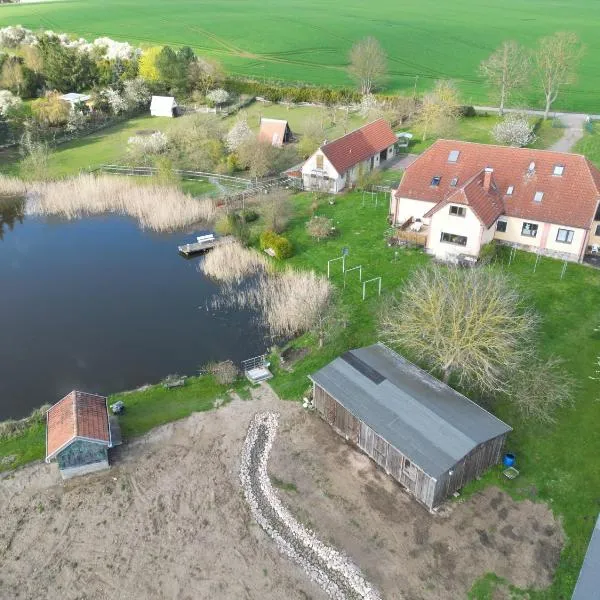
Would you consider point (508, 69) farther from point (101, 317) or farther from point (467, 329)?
point (101, 317)

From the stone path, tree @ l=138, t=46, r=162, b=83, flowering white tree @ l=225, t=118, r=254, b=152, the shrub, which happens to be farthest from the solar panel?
tree @ l=138, t=46, r=162, b=83

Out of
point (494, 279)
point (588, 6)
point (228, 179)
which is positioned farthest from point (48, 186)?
point (588, 6)

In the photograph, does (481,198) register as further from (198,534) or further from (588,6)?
(588,6)

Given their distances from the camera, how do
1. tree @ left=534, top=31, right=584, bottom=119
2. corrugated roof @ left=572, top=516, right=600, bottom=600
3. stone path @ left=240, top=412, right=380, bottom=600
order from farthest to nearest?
tree @ left=534, top=31, right=584, bottom=119 < stone path @ left=240, top=412, right=380, bottom=600 < corrugated roof @ left=572, top=516, right=600, bottom=600

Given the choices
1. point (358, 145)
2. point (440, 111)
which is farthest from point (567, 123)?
point (358, 145)

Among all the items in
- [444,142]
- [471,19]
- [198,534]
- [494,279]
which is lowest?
[198,534]

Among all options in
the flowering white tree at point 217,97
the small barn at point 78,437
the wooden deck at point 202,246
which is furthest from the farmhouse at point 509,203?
the flowering white tree at point 217,97

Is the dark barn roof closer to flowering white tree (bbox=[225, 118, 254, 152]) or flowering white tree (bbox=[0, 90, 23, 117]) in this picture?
flowering white tree (bbox=[225, 118, 254, 152])
